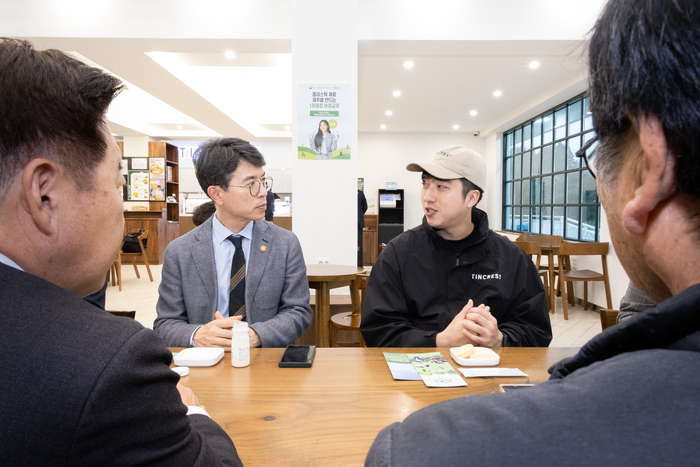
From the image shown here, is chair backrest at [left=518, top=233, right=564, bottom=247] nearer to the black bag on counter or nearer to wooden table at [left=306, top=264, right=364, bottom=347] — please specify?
wooden table at [left=306, top=264, right=364, bottom=347]

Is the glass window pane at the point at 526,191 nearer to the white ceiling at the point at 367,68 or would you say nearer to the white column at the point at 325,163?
the white ceiling at the point at 367,68

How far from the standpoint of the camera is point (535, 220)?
8203 mm

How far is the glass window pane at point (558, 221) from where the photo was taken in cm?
701

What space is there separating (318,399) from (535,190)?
824 cm

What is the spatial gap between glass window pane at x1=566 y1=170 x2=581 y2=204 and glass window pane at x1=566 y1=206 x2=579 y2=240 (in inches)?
5.4

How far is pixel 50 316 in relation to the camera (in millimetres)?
473

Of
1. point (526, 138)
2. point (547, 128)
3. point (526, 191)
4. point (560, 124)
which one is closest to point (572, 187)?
point (560, 124)

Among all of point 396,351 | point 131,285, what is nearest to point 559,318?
point 396,351

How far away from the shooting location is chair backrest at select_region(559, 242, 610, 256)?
4820mm

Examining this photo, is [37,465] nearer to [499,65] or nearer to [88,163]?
[88,163]

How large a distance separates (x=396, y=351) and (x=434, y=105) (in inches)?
289

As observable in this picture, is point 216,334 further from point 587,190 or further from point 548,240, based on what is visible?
point 587,190

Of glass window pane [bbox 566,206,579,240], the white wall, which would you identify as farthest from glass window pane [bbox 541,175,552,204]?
the white wall

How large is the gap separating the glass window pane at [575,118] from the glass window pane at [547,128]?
0.67m
